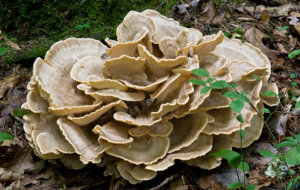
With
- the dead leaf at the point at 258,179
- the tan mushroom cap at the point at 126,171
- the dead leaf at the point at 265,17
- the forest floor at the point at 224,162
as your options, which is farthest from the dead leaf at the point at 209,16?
the tan mushroom cap at the point at 126,171

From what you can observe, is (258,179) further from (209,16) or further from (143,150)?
(209,16)

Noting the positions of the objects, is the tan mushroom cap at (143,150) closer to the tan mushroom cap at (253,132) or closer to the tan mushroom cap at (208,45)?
the tan mushroom cap at (253,132)

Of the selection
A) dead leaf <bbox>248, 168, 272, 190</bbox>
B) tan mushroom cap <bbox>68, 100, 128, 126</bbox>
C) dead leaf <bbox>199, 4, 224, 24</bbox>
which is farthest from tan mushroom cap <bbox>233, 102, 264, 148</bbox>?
dead leaf <bbox>199, 4, 224, 24</bbox>

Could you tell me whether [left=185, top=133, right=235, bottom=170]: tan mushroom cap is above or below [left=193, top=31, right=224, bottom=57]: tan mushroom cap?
below

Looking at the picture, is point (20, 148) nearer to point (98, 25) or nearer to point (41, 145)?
point (41, 145)

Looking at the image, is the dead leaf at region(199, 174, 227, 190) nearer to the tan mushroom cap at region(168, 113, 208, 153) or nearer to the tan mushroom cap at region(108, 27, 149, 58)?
the tan mushroom cap at region(168, 113, 208, 153)

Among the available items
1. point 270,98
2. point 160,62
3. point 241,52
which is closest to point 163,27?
point 160,62

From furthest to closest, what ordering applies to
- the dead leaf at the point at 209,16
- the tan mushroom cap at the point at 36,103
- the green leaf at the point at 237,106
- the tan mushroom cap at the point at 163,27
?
1. the dead leaf at the point at 209,16
2. the tan mushroom cap at the point at 163,27
3. the tan mushroom cap at the point at 36,103
4. the green leaf at the point at 237,106

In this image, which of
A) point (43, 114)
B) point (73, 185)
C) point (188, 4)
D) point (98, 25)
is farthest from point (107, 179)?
point (188, 4)
